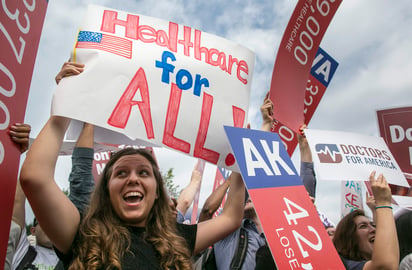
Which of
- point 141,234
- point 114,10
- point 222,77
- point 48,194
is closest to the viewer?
point 48,194

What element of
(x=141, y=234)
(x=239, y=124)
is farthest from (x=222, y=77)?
(x=141, y=234)

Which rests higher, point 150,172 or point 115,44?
point 115,44

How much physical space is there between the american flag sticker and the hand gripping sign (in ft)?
2.38

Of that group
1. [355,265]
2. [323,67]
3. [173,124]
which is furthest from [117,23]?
[323,67]

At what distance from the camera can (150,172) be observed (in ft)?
5.78

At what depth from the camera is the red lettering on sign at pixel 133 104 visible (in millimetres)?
1688

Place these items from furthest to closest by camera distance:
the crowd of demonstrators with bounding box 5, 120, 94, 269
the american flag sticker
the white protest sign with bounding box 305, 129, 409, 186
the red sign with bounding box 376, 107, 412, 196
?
the red sign with bounding box 376, 107, 412, 196 → the white protest sign with bounding box 305, 129, 409, 186 → the american flag sticker → the crowd of demonstrators with bounding box 5, 120, 94, 269

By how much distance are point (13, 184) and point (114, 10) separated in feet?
3.55

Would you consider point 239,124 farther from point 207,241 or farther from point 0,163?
point 0,163

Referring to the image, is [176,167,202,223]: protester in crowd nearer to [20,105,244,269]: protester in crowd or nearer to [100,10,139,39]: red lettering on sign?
[20,105,244,269]: protester in crowd

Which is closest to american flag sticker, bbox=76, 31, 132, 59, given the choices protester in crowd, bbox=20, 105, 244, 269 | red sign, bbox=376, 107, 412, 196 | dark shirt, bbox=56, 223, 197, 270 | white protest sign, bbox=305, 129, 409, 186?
protester in crowd, bbox=20, 105, 244, 269

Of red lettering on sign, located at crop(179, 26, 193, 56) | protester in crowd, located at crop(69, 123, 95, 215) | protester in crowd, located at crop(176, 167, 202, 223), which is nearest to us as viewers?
protester in crowd, located at crop(69, 123, 95, 215)

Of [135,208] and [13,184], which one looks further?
[135,208]

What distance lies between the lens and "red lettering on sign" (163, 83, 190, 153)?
1.82 meters
